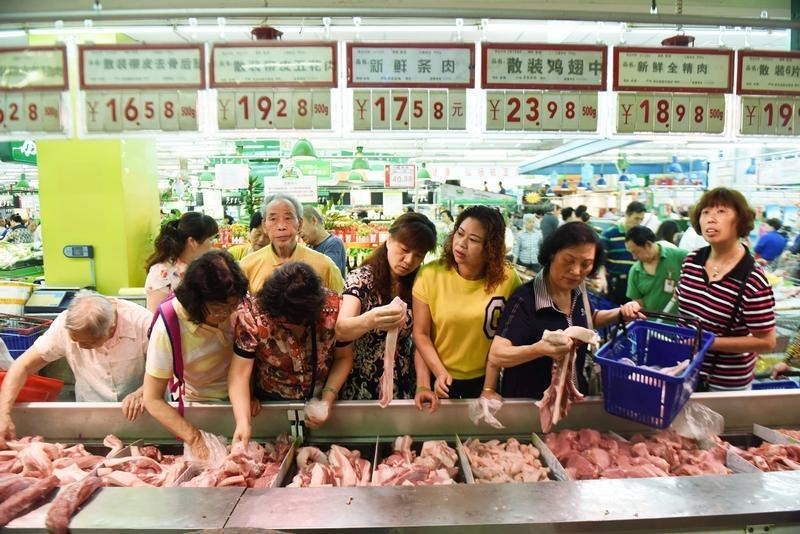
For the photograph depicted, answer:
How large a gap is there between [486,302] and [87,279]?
581cm

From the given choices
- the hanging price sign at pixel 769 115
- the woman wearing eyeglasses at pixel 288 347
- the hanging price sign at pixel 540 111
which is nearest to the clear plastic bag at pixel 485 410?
the woman wearing eyeglasses at pixel 288 347

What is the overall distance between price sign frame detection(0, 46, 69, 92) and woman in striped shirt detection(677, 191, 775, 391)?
4.40 m

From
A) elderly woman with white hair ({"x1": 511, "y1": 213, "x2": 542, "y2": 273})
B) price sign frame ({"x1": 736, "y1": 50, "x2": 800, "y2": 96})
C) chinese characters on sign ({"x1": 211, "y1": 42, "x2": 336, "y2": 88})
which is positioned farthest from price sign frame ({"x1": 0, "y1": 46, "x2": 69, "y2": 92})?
elderly woman with white hair ({"x1": 511, "y1": 213, "x2": 542, "y2": 273})

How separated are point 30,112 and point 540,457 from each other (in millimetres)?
4236

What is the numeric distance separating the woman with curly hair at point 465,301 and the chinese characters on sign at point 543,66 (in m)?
1.71

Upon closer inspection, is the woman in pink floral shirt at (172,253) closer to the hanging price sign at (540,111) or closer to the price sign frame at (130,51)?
the price sign frame at (130,51)

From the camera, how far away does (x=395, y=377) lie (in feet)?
8.64

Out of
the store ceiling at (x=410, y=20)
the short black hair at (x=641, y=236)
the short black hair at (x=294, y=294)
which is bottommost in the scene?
the short black hair at (x=294, y=294)

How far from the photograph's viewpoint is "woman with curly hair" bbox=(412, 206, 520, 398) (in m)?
2.39

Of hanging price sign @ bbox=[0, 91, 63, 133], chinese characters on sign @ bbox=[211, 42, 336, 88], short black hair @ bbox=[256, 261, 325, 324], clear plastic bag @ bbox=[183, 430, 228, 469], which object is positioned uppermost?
chinese characters on sign @ bbox=[211, 42, 336, 88]

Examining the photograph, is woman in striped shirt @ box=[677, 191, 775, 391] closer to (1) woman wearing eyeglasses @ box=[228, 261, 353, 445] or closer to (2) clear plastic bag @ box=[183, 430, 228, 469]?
(1) woman wearing eyeglasses @ box=[228, 261, 353, 445]

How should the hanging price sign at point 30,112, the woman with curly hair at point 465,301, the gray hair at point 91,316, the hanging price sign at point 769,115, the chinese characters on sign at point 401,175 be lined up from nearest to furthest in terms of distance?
the gray hair at point 91,316 < the woman with curly hair at point 465,301 < the hanging price sign at point 30,112 < the hanging price sign at point 769,115 < the chinese characters on sign at point 401,175

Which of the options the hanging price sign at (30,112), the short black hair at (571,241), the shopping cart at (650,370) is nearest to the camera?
the shopping cart at (650,370)

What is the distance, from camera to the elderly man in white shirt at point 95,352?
7.58 ft
